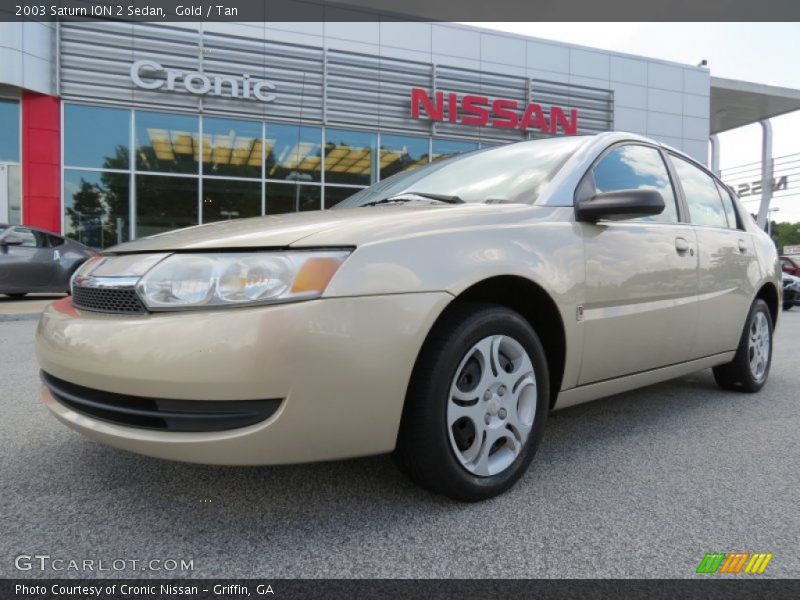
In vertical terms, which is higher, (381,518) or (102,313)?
(102,313)

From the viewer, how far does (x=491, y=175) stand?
255 centimetres

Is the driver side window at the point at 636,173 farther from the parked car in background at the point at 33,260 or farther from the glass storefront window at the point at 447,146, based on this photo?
the glass storefront window at the point at 447,146

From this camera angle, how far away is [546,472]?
2219 mm

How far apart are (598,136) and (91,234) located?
492 inches

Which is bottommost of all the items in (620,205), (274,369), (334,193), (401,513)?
(401,513)

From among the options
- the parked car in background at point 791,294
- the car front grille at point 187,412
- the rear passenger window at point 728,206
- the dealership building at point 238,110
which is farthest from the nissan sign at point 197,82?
the car front grille at point 187,412

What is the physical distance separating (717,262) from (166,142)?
12.4 meters

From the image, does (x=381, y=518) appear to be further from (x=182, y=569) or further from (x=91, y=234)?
(x=91, y=234)

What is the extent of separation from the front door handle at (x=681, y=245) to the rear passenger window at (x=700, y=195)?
0.99ft

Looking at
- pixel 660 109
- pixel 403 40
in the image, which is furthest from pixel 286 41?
pixel 660 109

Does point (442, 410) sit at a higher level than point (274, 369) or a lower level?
lower

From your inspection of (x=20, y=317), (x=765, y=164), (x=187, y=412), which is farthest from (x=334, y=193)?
(x=765, y=164)

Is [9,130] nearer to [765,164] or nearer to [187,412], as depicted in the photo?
[187,412]

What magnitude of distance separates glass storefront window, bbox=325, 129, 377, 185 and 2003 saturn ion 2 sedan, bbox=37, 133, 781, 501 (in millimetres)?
12002
